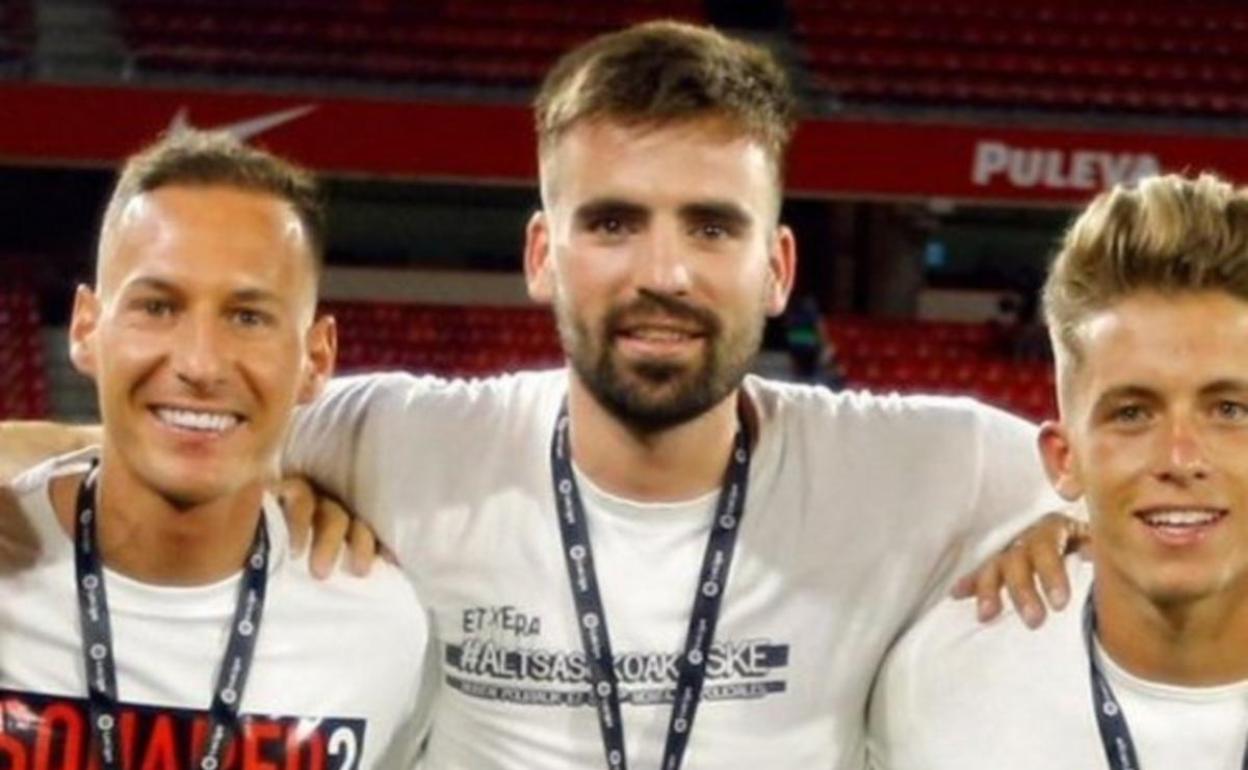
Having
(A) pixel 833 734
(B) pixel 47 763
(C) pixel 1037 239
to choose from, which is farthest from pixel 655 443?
(C) pixel 1037 239

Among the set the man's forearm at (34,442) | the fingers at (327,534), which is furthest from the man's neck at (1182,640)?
the man's forearm at (34,442)

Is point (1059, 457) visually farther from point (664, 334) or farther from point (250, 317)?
point (250, 317)

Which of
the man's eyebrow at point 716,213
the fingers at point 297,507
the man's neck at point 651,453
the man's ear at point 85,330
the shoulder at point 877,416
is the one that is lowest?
the fingers at point 297,507

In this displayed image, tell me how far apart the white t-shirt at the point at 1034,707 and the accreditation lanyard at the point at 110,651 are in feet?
2.55

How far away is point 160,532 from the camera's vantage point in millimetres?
2367

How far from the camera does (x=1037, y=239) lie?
12844 millimetres

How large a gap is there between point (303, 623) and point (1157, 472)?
101cm

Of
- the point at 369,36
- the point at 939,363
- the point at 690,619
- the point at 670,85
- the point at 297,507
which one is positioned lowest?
the point at 690,619

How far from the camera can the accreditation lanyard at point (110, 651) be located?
7.50 feet

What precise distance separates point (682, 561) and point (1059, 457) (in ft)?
1.64

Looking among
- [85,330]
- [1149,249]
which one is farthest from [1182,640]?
[85,330]

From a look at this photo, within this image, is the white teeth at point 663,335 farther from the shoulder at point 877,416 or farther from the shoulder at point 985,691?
the shoulder at point 985,691

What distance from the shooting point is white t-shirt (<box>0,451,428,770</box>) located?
2.31 m

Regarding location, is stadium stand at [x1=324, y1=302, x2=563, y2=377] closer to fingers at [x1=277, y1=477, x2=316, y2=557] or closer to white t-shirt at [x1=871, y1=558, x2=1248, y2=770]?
fingers at [x1=277, y1=477, x2=316, y2=557]
